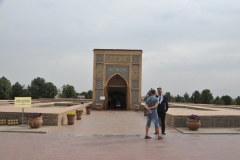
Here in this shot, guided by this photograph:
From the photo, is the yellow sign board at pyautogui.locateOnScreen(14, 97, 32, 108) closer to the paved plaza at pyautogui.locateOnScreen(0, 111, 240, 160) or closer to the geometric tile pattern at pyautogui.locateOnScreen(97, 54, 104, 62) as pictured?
the paved plaza at pyautogui.locateOnScreen(0, 111, 240, 160)

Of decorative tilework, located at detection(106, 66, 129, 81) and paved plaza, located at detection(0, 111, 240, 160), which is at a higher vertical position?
decorative tilework, located at detection(106, 66, 129, 81)

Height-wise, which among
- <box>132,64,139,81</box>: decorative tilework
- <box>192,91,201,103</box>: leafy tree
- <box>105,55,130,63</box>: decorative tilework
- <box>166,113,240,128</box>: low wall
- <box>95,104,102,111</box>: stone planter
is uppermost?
<box>105,55,130,63</box>: decorative tilework

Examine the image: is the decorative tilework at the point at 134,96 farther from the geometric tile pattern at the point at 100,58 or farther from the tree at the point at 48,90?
the tree at the point at 48,90

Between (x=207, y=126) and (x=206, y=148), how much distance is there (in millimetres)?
3976

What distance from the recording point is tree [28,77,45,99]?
41938mm

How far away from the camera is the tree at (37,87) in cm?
4194

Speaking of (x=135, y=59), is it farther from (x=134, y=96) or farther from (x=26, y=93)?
(x=26, y=93)

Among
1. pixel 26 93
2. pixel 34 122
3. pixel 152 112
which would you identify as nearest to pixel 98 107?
pixel 34 122

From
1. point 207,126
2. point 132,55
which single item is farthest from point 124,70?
point 207,126

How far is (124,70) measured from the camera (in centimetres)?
2372

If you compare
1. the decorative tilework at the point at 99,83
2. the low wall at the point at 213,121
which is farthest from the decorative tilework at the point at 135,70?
the low wall at the point at 213,121

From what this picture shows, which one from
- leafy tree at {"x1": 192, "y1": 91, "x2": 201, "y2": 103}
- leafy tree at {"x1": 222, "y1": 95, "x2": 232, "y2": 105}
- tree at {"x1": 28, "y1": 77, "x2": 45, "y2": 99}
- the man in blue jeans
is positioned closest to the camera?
the man in blue jeans

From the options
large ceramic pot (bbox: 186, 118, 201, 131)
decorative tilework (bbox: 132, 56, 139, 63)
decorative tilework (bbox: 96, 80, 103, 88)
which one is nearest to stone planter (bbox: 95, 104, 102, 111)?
decorative tilework (bbox: 96, 80, 103, 88)

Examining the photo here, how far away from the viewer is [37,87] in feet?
138
